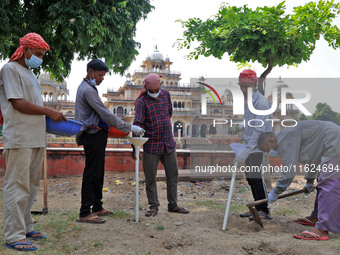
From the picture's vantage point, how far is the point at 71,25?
6.19 meters

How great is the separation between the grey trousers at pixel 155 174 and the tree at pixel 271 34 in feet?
9.92

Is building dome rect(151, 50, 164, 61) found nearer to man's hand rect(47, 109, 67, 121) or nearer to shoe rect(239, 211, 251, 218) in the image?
shoe rect(239, 211, 251, 218)

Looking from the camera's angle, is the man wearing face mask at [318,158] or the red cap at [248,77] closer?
the man wearing face mask at [318,158]

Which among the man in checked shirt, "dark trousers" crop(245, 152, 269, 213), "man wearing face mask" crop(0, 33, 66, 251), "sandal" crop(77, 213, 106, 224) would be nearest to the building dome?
the man in checked shirt

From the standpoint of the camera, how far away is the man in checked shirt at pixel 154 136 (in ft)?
12.0

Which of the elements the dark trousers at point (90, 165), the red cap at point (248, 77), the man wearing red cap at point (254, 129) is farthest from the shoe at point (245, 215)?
the dark trousers at point (90, 165)

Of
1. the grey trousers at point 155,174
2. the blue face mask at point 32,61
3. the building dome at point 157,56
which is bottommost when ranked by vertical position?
the grey trousers at point 155,174

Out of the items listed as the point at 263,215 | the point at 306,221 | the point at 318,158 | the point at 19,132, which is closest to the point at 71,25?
the point at 19,132

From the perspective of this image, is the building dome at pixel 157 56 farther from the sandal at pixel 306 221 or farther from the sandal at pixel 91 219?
the sandal at pixel 91 219

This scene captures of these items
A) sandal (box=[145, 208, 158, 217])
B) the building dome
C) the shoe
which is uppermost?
the building dome

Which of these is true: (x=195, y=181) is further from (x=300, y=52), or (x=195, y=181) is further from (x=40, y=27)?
(x=40, y=27)

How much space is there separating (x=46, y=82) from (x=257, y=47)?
138 ft

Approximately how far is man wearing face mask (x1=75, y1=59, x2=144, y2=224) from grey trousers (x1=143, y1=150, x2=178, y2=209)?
0.55 meters

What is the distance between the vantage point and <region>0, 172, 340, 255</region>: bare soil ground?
2537 millimetres
